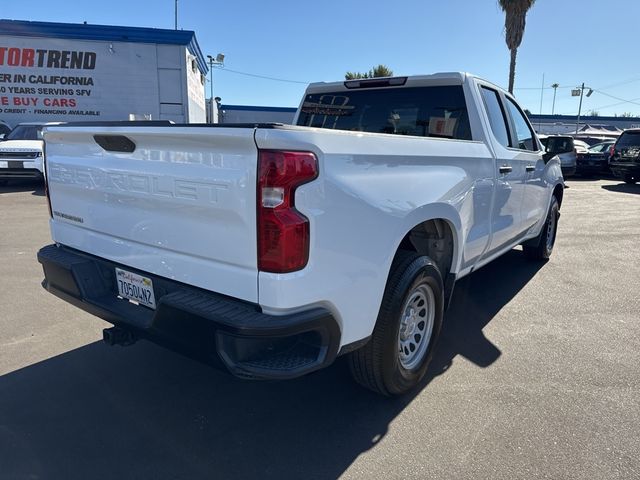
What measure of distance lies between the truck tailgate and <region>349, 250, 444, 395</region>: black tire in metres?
0.90

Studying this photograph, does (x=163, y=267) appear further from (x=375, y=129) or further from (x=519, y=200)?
(x=519, y=200)

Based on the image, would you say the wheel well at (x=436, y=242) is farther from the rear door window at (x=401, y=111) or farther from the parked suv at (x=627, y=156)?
the parked suv at (x=627, y=156)

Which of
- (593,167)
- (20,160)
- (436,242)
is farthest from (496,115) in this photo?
(593,167)

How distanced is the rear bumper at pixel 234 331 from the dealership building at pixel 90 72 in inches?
702

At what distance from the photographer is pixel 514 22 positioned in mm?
21203

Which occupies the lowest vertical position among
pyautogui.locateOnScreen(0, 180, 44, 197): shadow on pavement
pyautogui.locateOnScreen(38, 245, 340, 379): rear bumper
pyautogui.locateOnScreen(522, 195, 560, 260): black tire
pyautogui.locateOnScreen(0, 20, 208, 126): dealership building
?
pyautogui.locateOnScreen(0, 180, 44, 197): shadow on pavement

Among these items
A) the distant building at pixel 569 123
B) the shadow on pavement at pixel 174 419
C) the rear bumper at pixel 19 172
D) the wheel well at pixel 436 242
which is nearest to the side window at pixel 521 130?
the wheel well at pixel 436 242

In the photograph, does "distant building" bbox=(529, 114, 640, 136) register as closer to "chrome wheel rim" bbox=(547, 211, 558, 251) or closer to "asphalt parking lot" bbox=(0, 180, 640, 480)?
"chrome wheel rim" bbox=(547, 211, 558, 251)

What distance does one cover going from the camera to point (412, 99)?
4098 mm

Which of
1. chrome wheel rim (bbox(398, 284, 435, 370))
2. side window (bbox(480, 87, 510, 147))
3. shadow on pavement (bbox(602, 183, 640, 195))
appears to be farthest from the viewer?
shadow on pavement (bbox(602, 183, 640, 195))

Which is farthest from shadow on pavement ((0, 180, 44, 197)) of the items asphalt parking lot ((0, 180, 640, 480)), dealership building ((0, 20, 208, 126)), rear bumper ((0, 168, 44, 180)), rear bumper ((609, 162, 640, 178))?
rear bumper ((609, 162, 640, 178))

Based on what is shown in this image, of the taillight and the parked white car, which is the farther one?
the parked white car

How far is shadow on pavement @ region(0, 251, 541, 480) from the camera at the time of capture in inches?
95.1

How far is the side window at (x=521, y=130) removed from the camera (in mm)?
4758
